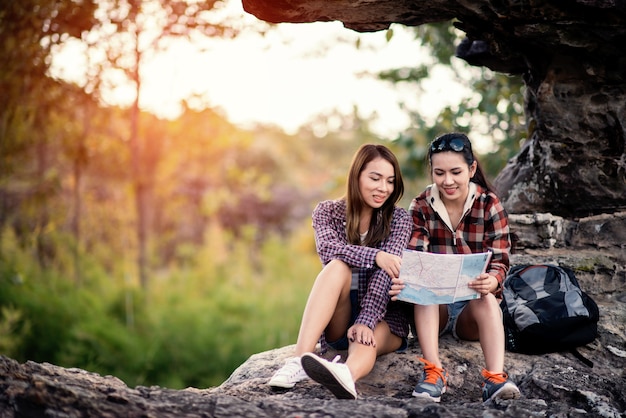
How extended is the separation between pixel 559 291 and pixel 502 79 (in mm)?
3008

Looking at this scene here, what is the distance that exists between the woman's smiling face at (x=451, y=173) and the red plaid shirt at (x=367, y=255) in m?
0.26

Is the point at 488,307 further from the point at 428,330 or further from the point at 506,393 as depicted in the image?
the point at 506,393

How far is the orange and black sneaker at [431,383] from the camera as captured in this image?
326 cm

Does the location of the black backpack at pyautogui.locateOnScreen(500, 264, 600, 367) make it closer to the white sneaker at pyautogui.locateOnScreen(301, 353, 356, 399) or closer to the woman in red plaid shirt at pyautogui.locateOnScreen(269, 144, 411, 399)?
the woman in red plaid shirt at pyautogui.locateOnScreen(269, 144, 411, 399)

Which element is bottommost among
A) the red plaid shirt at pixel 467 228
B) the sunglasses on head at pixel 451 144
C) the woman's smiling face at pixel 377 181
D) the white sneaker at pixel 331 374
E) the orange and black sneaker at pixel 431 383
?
the orange and black sneaker at pixel 431 383

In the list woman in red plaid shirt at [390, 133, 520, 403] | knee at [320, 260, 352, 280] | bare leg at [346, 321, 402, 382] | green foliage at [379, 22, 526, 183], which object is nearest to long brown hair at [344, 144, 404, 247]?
woman in red plaid shirt at [390, 133, 520, 403]

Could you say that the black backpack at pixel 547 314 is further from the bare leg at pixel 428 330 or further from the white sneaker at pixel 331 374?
the white sneaker at pixel 331 374

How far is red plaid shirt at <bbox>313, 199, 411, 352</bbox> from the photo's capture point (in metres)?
3.45

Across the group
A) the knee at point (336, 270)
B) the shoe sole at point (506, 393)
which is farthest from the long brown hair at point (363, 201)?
the shoe sole at point (506, 393)

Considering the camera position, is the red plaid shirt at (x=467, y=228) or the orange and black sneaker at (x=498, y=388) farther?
the red plaid shirt at (x=467, y=228)

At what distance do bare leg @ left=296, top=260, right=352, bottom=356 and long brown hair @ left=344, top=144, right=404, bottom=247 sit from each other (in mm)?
273

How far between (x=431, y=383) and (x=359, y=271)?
68cm

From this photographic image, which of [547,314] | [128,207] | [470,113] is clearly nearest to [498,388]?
[547,314]

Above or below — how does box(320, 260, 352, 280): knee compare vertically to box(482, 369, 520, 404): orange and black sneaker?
above
